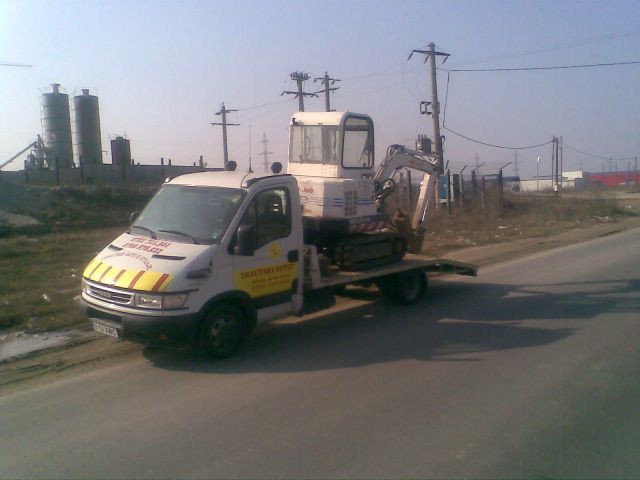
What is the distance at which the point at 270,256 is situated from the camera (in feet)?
26.9

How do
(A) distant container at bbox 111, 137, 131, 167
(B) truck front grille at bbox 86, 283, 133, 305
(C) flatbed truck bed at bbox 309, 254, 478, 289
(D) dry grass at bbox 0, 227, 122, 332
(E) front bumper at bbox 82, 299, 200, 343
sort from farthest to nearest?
(A) distant container at bbox 111, 137, 131, 167 → (D) dry grass at bbox 0, 227, 122, 332 → (C) flatbed truck bed at bbox 309, 254, 478, 289 → (B) truck front grille at bbox 86, 283, 133, 305 → (E) front bumper at bbox 82, 299, 200, 343

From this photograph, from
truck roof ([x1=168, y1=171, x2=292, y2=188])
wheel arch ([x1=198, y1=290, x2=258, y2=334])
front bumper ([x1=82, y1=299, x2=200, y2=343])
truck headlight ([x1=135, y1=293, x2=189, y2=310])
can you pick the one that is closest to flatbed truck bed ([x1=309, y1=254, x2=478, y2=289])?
wheel arch ([x1=198, y1=290, x2=258, y2=334])

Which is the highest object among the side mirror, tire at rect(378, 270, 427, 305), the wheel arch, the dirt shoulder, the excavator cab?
the excavator cab

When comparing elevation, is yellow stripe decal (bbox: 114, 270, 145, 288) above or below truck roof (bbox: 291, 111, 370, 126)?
below

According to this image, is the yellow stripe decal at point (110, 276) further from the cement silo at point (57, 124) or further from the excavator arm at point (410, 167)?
the cement silo at point (57, 124)

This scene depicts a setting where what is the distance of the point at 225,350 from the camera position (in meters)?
7.66

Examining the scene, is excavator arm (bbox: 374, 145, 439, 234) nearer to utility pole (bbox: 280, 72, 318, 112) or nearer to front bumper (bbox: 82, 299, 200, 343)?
front bumper (bbox: 82, 299, 200, 343)

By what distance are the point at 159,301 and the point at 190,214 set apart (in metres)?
1.47

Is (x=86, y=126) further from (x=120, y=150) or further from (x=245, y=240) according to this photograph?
(x=245, y=240)

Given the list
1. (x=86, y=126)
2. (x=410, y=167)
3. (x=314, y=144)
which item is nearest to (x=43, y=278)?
(x=314, y=144)

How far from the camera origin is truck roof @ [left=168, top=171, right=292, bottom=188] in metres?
8.24

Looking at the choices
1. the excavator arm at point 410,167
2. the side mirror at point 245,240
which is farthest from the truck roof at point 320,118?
the side mirror at point 245,240

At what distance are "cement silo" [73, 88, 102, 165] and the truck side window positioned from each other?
143ft

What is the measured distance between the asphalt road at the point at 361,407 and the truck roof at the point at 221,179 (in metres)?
2.22
